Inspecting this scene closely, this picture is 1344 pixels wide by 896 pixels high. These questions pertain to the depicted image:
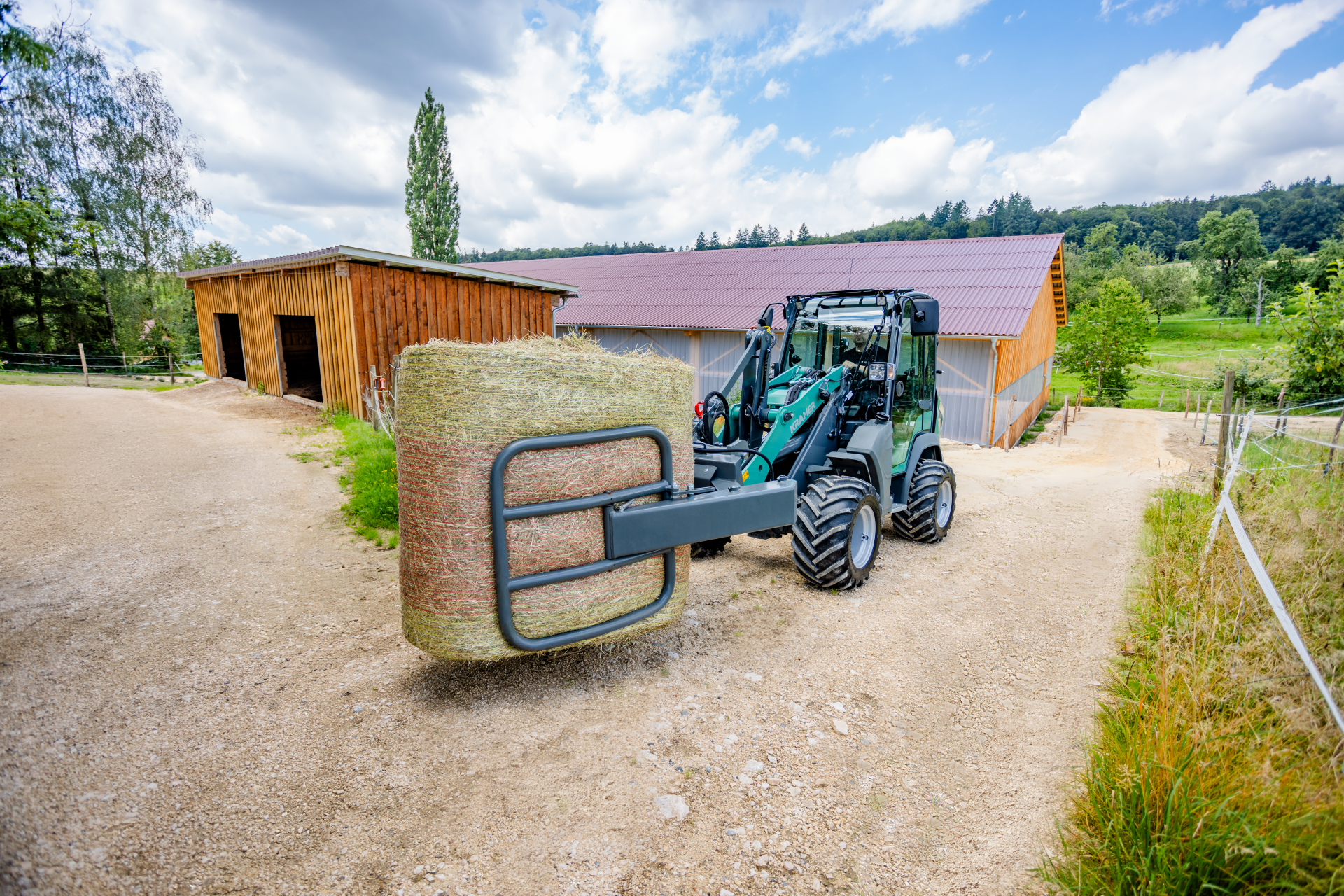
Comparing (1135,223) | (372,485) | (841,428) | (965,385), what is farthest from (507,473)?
(1135,223)

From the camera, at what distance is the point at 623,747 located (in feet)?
10.4

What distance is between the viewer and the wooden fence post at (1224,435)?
638 centimetres

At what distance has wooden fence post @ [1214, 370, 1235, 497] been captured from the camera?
20.9 ft

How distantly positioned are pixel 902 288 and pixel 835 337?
341 inches

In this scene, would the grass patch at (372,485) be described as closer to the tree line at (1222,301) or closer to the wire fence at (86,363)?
the tree line at (1222,301)

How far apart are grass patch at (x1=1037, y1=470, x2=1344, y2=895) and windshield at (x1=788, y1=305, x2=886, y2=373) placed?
3307 mm

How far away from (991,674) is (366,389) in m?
11.0

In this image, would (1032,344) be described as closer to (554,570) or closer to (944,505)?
(944,505)

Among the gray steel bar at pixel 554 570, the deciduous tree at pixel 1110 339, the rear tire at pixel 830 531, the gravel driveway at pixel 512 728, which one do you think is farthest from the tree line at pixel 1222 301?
the gray steel bar at pixel 554 570

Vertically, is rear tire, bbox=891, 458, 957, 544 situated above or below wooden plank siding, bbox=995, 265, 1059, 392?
below

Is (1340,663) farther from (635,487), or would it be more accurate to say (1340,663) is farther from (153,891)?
(153,891)

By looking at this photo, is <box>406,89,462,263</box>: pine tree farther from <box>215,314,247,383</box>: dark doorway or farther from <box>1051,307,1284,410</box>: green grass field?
<box>1051,307,1284,410</box>: green grass field

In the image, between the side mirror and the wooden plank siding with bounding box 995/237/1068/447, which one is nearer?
the side mirror

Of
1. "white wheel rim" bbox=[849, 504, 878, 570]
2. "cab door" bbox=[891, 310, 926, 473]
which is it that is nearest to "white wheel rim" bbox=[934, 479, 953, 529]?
"cab door" bbox=[891, 310, 926, 473]
